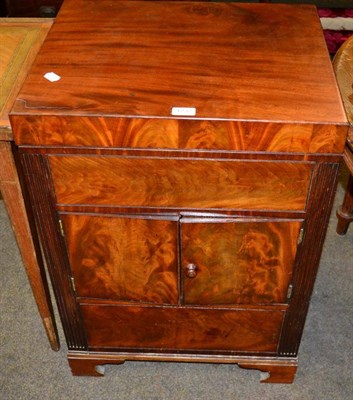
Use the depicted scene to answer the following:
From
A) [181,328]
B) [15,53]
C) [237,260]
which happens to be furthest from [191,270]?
[15,53]

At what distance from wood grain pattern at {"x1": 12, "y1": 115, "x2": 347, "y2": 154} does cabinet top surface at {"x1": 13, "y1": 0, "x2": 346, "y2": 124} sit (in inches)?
0.5

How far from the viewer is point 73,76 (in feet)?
3.47

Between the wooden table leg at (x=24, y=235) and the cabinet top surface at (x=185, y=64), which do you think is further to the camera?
the wooden table leg at (x=24, y=235)

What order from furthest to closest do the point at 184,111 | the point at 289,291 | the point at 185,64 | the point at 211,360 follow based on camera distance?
the point at 211,360
the point at 289,291
the point at 185,64
the point at 184,111

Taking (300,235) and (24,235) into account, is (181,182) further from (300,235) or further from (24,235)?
(24,235)

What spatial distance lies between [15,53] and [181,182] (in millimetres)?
489

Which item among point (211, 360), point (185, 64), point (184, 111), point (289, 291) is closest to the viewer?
point (184, 111)

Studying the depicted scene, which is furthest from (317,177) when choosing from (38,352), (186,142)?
(38,352)

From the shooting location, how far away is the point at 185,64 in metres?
1.08

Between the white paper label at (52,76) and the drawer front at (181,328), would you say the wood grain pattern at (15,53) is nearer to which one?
the white paper label at (52,76)

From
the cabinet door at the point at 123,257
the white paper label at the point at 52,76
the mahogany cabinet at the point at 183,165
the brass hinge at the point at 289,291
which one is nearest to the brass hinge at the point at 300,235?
the mahogany cabinet at the point at 183,165

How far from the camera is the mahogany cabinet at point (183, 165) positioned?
3.21ft

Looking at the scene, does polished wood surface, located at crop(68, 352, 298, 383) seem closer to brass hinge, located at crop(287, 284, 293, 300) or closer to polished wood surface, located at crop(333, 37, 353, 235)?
brass hinge, located at crop(287, 284, 293, 300)

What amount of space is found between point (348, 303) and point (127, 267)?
2.40 ft
